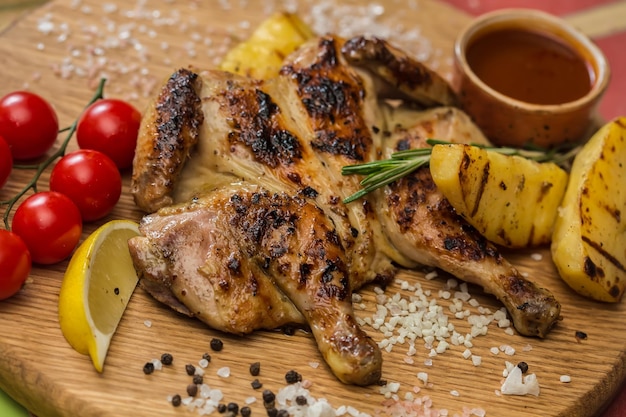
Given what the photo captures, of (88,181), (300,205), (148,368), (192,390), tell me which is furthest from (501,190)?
(88,181)

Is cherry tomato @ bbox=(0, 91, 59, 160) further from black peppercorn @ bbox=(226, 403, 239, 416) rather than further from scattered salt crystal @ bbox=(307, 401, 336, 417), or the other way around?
scattered salt crystal @ bbox=(307, 401, 336, 417)

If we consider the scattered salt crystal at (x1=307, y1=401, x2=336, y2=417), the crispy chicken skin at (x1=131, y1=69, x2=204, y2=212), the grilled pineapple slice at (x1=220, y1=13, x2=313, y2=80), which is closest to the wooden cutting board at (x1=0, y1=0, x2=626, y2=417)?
the scattered salt crystal at (x1=307, y1=401, x2=336, y2=417)

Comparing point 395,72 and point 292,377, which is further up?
point 395,72

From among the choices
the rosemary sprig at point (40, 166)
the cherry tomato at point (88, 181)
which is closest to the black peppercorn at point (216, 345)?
the cherry tomato at point (88, 181)

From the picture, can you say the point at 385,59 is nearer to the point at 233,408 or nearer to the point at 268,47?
the point at 268,47

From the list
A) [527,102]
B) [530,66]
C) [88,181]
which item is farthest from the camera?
[530,66]

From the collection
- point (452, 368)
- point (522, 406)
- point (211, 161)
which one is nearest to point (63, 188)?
point (211, 161)

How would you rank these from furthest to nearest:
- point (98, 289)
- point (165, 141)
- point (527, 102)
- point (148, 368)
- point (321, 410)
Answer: point (527, 102) → point (165, 141) → point (98, 289) → point (148, 368) → point (321, 410)
